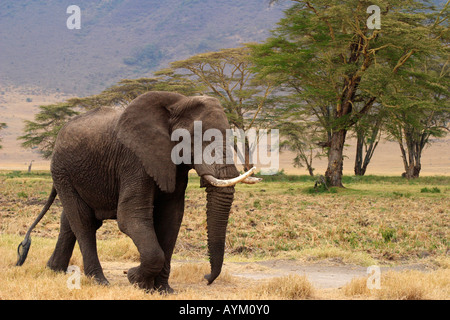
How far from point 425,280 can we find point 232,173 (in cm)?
280

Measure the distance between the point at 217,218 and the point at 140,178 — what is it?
100 cm

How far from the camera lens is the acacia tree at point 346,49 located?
23.0m

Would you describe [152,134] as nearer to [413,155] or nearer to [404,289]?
[404,289]

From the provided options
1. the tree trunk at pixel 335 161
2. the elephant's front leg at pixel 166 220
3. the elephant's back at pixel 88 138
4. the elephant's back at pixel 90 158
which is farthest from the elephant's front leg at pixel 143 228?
the tree trunk at pixel 335 161

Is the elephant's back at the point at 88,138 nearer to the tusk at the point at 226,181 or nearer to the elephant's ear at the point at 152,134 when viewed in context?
the elephant's ear at the point at 152,134

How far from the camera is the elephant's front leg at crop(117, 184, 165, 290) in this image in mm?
6195

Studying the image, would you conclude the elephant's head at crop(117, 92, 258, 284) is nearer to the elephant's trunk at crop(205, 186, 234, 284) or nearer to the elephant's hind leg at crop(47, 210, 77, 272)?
the elephant's trunk at crop(205, 186, 234, 284)

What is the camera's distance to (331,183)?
2600cm

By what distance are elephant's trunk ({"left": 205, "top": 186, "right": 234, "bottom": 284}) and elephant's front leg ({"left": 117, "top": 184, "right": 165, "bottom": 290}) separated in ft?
1.94

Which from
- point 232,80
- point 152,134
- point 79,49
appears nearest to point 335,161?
point 232,80

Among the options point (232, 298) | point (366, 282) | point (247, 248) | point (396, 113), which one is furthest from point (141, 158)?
point (396, 113)

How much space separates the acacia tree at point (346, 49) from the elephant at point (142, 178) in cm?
1732

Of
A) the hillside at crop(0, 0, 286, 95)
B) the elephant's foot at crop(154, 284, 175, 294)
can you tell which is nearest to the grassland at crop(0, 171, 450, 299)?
the elephant's foot at crop(154, 284, 175, 294)

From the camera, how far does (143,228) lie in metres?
6.21
